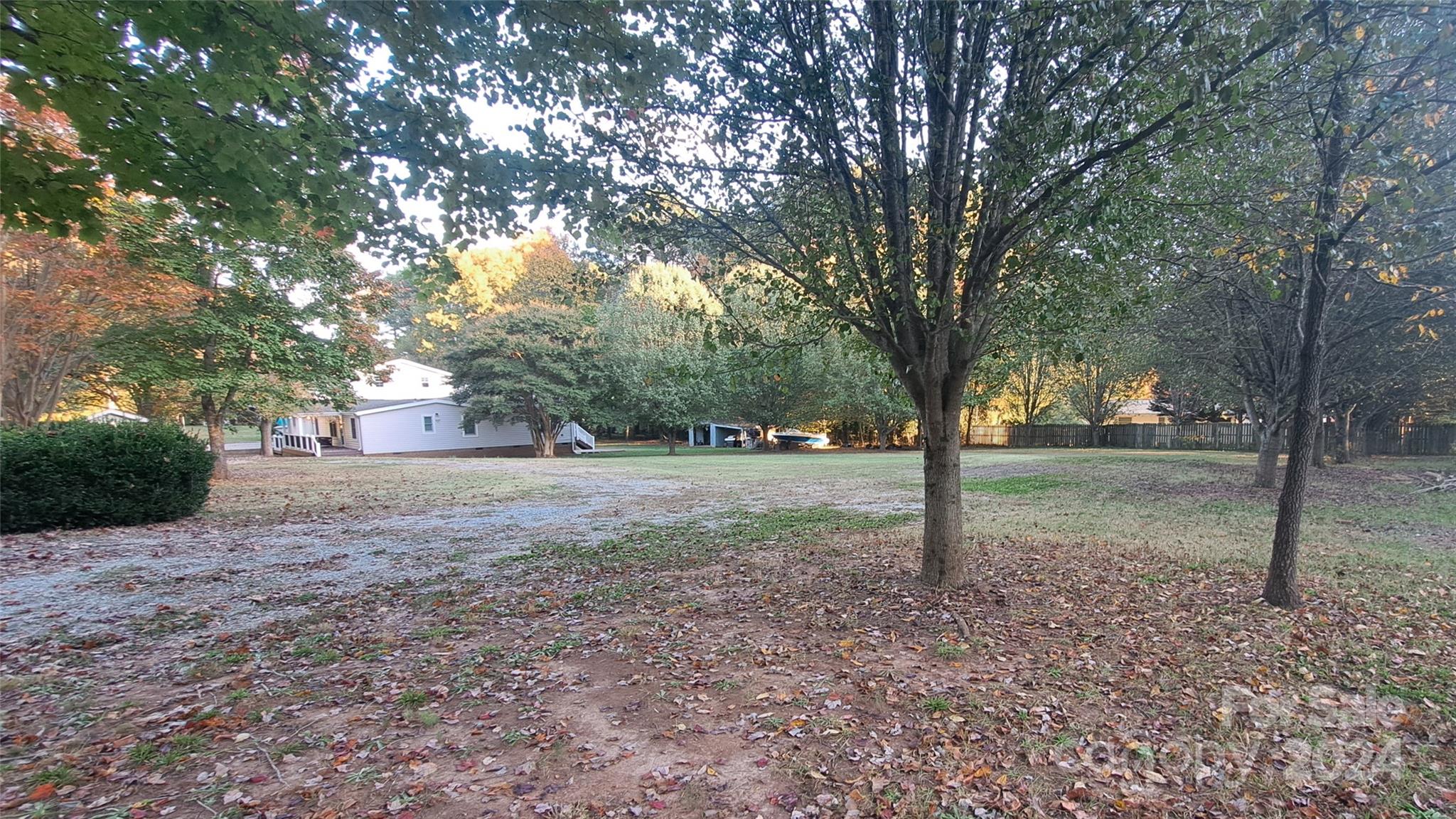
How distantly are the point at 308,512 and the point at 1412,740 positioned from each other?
41.7ft

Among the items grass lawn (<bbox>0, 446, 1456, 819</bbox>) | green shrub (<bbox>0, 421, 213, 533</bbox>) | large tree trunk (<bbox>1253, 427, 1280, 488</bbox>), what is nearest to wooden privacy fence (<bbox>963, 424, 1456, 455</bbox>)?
large tree trunk (<bbox>1253, 427, 1280, 488</bbox>)

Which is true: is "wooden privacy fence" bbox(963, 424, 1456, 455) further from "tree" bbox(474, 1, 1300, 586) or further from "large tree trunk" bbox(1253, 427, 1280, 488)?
"tree" bbox(474, 1, 1300, 586)

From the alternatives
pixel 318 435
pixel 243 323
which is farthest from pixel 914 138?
pixel 318 435

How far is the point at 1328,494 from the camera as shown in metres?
11.4

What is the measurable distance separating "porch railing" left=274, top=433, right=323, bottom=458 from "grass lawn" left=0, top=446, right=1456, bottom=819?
78.9ft

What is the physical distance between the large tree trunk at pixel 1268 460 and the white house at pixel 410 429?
26583 millimetres

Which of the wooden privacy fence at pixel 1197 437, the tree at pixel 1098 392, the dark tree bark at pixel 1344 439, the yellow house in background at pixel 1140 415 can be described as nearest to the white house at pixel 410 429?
the wooden privacy fence at pixel 1197 437

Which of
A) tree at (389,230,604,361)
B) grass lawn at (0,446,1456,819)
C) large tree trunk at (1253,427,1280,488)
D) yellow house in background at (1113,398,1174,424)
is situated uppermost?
tree at (389,230,604,361)

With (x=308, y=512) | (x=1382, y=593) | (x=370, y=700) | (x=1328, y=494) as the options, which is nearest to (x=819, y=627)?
(x=370, y=700)

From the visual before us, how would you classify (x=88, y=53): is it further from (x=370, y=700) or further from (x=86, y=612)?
(x=86, y=612)

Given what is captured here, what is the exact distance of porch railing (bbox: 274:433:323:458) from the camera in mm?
29194

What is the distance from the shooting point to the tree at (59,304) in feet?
31.3

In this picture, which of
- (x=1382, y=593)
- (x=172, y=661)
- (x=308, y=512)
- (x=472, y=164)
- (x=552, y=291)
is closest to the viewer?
(x=172, y=661)

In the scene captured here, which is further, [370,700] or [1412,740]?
[370,700]
